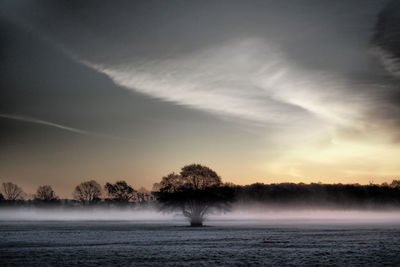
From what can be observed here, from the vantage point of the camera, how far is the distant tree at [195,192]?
111875mm

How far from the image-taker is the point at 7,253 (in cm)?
4269

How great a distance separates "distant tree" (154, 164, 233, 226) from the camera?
111875 millimetres

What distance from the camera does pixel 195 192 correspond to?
112 m

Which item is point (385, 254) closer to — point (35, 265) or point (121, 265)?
point (121, 265)

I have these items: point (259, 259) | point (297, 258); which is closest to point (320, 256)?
point (297, 258)

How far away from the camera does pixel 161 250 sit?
151 feet

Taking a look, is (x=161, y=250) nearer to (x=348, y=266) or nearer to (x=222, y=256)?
(x=222, y=256)

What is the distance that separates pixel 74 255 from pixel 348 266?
21.3m

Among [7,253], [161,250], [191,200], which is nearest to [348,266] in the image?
[161,250]

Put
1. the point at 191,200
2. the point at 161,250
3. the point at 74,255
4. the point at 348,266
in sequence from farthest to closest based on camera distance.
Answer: the point at 191,200
the point at 161,250
the point at 74,255
the point at 348,266

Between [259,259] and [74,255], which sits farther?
[74,255]

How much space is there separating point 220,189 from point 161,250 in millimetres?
68158

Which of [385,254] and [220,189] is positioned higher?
[220,189]

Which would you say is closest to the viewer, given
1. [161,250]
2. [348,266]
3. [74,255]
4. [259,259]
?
[348,266]
